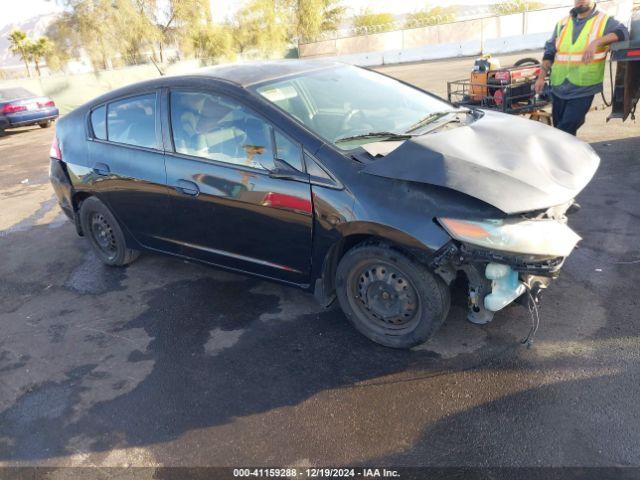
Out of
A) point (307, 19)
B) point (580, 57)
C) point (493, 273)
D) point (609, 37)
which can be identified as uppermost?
point (307, 19)

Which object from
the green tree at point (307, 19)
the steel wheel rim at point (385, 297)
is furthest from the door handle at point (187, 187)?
the green tree at point (307, 19)

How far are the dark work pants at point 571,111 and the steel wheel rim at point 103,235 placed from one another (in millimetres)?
4711

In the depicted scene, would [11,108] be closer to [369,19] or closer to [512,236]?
[512,236]

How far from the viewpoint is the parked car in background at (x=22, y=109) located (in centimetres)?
Answer: 1555

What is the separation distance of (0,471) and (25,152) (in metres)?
11.8

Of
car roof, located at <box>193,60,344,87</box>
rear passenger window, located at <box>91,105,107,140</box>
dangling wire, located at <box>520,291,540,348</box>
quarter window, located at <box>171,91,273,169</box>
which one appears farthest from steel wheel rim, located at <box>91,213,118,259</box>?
dangling wire, located at <box>520,291,540,348</box>

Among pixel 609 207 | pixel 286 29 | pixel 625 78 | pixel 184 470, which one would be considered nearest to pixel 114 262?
pixel 184 470

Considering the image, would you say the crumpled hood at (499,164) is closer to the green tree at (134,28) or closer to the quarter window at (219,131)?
the quarter window at (219,131)

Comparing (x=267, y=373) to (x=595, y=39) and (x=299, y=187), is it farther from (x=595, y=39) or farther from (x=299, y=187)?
(x=595, y=39)

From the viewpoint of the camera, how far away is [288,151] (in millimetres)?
3221

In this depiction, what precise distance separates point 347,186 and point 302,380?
116 centimetres

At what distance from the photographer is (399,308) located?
3104 millimetres

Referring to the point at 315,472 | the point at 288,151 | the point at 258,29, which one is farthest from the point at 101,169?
the point at 258,29

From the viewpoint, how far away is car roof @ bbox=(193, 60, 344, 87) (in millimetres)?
3637
